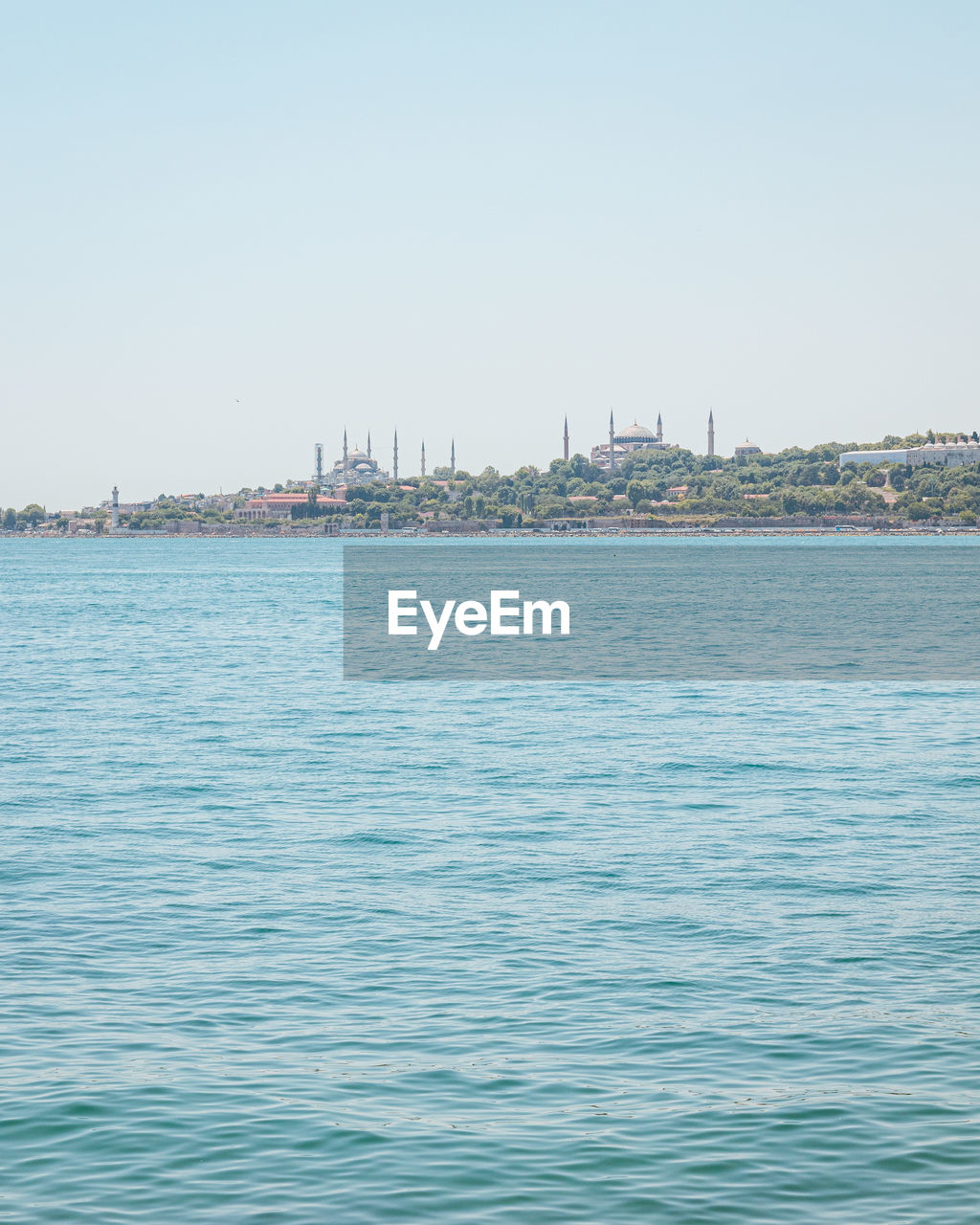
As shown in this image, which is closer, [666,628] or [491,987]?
[491,987]

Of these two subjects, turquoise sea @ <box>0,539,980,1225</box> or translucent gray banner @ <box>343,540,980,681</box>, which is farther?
translucent gray banner @ <box>343,540,980,681</box>

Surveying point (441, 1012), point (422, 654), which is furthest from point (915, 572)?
point (441, 1012)

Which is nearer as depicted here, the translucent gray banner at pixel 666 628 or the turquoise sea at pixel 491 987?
the turquoise sea at pixel 491 987

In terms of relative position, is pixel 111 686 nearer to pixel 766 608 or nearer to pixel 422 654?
pixel 422 654
